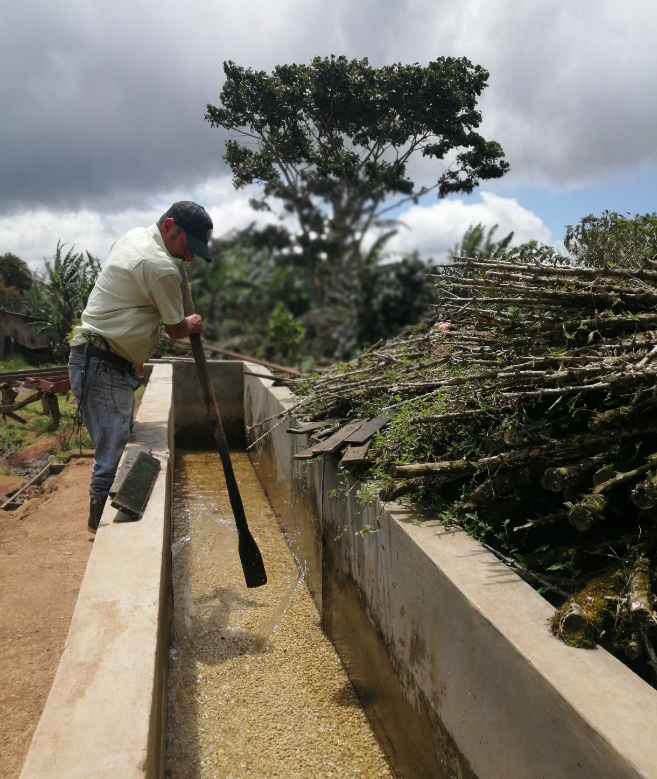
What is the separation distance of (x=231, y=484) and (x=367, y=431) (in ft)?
3.38

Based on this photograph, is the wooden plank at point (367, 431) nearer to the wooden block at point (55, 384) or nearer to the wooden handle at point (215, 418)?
the wooden handle at point (215, 418)

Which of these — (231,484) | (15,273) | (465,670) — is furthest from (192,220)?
(15,273)

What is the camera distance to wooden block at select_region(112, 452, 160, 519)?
3266 millimetres

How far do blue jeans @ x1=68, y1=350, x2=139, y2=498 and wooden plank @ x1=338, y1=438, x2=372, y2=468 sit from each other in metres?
1.56

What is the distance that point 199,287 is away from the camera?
2145 centimetres

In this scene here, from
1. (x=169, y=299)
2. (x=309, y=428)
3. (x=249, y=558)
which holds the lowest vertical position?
(x=249, y=558)

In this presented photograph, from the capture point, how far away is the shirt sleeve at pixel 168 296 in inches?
150

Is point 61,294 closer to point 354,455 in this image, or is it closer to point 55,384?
point 55,384

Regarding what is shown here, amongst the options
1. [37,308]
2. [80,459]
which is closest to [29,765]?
[80,459]

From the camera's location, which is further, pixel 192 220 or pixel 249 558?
pixel 249 558

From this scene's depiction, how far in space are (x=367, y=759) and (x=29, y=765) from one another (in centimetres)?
→ 189

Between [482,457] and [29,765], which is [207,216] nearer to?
[482,457]

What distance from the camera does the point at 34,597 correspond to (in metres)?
3.28

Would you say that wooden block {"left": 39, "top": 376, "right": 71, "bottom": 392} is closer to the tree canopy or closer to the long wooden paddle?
the tree canopy
